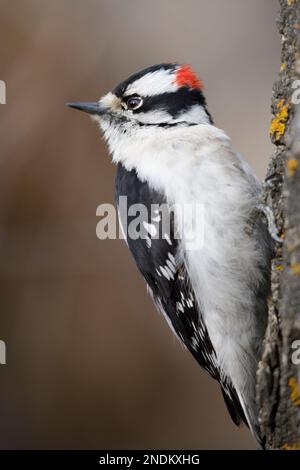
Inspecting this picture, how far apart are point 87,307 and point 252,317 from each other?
1.80 meters

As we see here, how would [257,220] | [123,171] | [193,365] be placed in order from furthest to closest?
1. [193,365]
2. [123,171]
3. [257,220]

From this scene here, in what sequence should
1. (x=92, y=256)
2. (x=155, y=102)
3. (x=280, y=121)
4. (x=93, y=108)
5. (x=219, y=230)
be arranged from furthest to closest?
(x=92, y=256) < (x=93, y=108) < (x=155, y=102) < (x=219, y=230) < (x=280, y=121)

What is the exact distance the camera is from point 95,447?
477cm

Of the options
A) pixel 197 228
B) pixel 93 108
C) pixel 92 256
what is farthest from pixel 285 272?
pixel 92 256

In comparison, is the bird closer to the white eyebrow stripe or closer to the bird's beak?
the white eyebrow stripe

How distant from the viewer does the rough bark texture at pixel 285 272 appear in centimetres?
250

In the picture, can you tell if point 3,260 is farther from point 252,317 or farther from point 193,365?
point 252,317

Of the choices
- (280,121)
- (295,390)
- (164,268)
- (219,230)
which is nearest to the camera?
(295,390)

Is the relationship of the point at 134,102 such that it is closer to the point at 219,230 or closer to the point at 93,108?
the point at 93,108

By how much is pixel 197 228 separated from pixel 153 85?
865mm

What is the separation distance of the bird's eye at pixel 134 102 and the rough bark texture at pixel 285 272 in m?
0.87

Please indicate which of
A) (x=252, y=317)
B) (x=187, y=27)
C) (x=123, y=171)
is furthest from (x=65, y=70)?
(x=252, y=317)

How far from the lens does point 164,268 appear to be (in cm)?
322

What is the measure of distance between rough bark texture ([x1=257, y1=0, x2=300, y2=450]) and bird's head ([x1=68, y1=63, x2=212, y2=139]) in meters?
0.74
